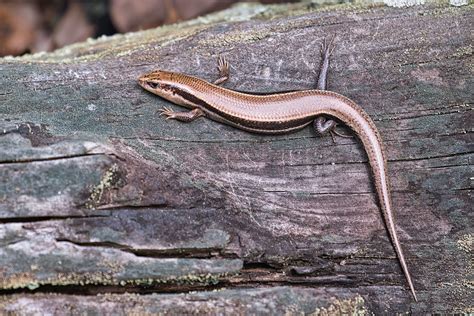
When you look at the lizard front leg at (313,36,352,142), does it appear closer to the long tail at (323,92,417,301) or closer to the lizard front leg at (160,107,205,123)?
the long tail at (323,92,417,301)

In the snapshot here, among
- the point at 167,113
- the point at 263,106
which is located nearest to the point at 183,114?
the point at 167,113

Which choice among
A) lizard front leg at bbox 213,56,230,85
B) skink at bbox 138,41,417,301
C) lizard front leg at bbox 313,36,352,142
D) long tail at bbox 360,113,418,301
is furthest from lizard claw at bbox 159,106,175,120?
long tail at bbox 360,113,418,301

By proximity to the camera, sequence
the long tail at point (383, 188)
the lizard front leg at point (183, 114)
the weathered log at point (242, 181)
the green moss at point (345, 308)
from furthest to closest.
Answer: the lizard front leg at point (183, 114)
the long tail at point (383, 188)
the green moss at point (345, 308)
the weathered log at point (242, 181)

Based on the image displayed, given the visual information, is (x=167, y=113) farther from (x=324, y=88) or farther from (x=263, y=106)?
(x=324, y=88)

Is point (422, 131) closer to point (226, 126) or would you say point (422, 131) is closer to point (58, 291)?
point (226, 126)

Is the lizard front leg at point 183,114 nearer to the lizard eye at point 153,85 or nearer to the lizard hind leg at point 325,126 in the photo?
the lizard eye at point 153,85

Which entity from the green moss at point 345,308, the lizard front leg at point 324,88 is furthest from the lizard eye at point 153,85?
the green moss at point 345,308

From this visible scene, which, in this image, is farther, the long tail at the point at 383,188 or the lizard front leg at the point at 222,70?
the lizard front leg at the point at 222,70
